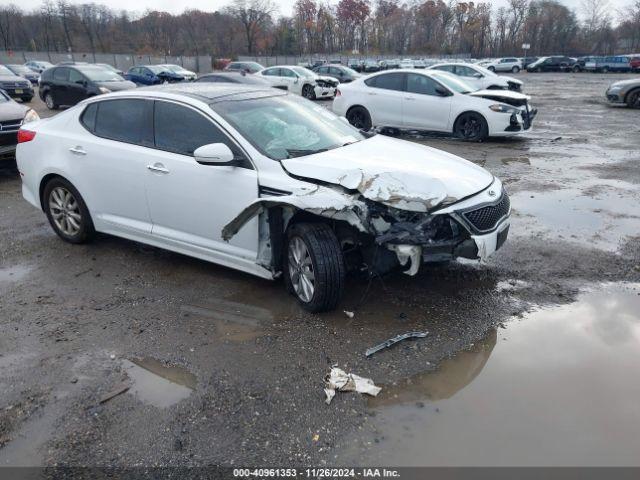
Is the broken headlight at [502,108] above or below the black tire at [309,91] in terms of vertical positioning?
above

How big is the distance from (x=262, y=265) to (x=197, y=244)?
2.36ft

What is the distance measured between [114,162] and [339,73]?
25319 millimetres

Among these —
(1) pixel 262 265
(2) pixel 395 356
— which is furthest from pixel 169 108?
(2) pixel 395 356

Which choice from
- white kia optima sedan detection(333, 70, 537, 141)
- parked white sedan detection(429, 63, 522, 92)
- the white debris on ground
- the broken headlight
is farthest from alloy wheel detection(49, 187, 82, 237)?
parked white sedan detection(429, 63, 522, 92)

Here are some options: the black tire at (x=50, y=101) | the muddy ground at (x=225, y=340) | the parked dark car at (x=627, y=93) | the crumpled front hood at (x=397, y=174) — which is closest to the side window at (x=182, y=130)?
the crumpled front hood at (x=397, y=174)

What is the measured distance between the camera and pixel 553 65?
51844 mm

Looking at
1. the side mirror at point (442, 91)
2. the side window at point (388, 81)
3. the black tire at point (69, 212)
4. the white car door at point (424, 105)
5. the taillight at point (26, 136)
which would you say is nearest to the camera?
the black tire at point (69, 212)

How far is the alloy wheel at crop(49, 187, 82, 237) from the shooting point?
216 inches

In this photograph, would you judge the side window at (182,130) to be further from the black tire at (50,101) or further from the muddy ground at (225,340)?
the black tire at (50,101)

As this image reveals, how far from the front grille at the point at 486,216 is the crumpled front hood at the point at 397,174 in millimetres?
155

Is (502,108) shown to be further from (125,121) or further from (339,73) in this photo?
(339,73)

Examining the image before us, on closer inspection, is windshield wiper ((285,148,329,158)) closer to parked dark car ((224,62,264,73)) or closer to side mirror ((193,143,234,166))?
side mirror ((193,143,234,166))

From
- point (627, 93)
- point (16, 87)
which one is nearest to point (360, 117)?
point (627, 93)

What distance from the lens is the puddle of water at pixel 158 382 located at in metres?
3.19
